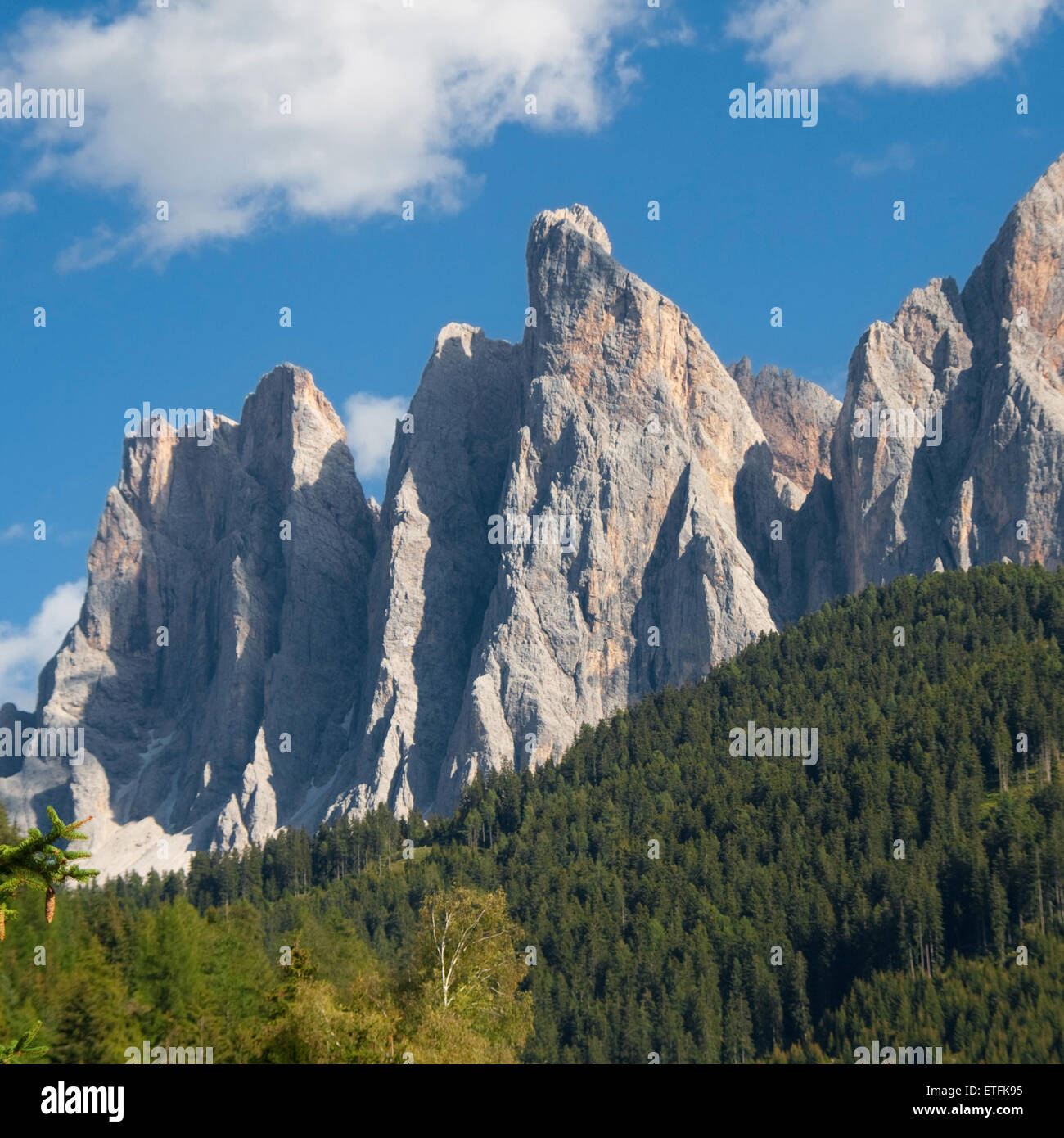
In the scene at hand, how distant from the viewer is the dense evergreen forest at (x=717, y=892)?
240ft

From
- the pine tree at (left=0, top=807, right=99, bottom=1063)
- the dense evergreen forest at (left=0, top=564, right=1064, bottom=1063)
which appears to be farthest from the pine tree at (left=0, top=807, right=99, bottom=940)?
the dense evergreen forest at (left=0, top=564, right=1064, bottom=1063)

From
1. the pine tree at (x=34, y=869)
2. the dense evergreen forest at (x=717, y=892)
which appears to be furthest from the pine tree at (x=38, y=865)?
the dense evergreen forest at (x=717, y=892)

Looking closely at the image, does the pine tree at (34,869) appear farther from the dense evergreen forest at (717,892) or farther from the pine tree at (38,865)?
the dense evergreen forest at (717,892)

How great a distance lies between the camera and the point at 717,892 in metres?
121

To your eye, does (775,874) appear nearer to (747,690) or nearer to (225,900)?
(747,690)

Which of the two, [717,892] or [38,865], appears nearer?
[38,865]

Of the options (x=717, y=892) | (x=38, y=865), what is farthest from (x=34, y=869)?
(x=717, y=892)

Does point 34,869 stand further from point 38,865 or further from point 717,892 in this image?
point 717,892

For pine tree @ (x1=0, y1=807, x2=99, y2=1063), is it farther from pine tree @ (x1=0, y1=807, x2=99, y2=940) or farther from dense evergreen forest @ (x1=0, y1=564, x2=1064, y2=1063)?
dense evergreen forest @ (x1=0, y1=564, x2=1064, y2=1063)

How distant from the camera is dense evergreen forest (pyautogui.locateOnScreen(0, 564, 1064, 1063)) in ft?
240

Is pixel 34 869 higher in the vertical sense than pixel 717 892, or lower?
higher

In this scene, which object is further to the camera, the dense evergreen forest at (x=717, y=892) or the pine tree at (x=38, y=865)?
the dense evergreen forest at (x=717, y=892)
